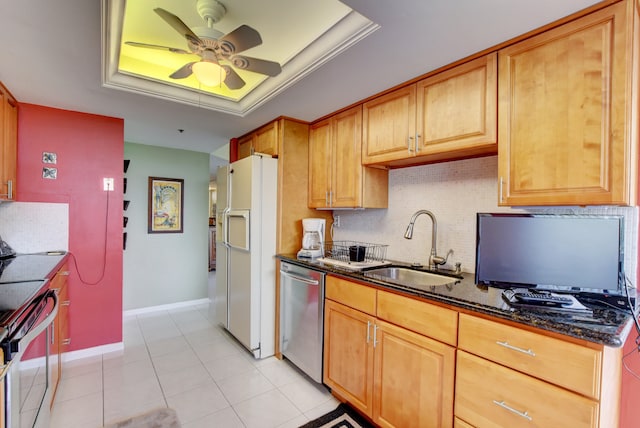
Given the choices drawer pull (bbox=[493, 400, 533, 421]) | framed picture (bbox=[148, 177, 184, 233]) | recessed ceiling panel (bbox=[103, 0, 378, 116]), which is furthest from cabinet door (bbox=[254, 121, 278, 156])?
drawer pull (bbox=[493, 400, 533, 421])

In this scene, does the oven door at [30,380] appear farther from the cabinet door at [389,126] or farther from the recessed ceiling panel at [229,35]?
the cabinet door at [389,126]

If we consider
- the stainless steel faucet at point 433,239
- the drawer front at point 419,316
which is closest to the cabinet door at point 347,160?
the stainless steel faucet at point 433,239

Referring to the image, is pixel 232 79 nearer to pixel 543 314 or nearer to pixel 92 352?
pixel 543 314

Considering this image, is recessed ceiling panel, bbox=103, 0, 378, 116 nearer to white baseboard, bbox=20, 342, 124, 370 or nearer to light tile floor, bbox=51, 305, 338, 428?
light tile floor, bbox=51, 305, 338, 428

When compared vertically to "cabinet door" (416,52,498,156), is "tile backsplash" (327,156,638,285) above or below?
below

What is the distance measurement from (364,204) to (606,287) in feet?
4.78

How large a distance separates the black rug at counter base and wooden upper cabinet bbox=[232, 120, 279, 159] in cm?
208

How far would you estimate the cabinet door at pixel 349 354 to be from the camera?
1810 mm

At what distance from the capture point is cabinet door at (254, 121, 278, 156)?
2.79m

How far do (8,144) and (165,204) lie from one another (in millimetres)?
1819

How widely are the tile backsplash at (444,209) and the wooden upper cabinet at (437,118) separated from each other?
0.13 metres

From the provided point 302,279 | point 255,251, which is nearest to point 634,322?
point 302,279

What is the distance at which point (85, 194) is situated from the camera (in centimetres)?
273

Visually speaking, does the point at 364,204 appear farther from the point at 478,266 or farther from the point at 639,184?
the point at 639,184
